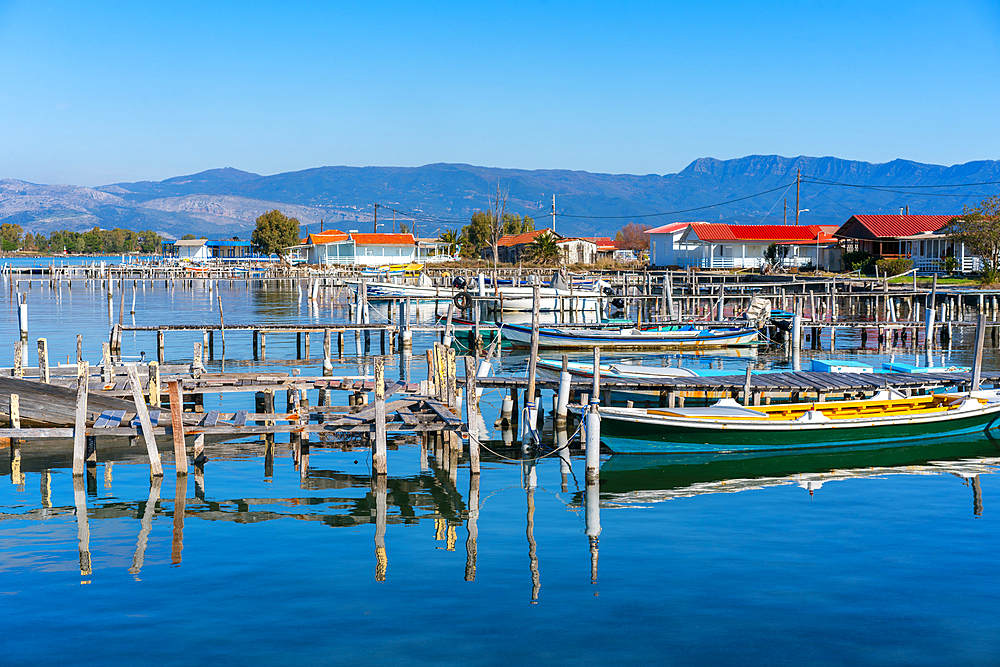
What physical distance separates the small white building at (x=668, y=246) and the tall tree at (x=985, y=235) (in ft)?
82.1

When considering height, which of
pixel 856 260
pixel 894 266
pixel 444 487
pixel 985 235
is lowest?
pixel 444 487

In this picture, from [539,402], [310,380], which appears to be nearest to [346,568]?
[310,380]

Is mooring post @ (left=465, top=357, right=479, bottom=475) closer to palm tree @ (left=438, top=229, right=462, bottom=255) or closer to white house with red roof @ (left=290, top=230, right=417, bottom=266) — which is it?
white house with red roof @ (left=290, top=230, right=417, bottom=266)

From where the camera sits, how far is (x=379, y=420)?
45.8 feet

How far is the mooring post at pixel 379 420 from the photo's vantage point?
13739 mm

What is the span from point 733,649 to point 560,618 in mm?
1832

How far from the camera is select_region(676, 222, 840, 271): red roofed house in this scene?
2913 inches

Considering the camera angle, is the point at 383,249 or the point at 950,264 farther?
the point at 383,249

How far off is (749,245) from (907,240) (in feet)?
41.7

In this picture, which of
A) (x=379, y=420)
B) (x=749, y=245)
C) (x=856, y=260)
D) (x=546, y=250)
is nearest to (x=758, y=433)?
(x=379, y=420)

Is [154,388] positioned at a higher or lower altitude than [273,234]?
lower

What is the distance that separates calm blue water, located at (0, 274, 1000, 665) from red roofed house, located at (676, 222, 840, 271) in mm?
58702

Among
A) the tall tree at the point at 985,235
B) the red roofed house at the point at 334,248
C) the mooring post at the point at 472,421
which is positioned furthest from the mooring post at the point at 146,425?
the red roofed house at the point at 334,248

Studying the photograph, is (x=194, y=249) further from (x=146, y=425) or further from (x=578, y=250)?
(x=146, y=425)
